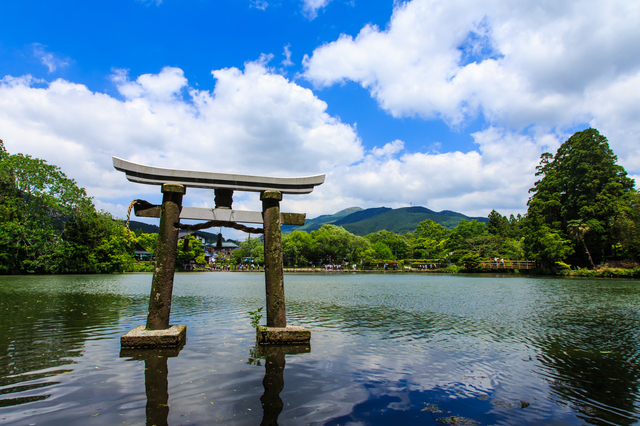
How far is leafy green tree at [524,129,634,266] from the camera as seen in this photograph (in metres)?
43.4

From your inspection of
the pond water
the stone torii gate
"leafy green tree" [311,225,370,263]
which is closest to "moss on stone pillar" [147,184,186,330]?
the stone torii gate

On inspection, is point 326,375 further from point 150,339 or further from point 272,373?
point 150,339

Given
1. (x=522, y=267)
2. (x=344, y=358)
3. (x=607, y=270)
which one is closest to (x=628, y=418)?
(x=344, y=358)

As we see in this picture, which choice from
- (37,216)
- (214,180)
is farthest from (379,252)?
(214,180)

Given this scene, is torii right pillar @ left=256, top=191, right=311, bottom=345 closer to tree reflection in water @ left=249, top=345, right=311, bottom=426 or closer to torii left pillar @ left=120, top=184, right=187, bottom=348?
tree reflection in water @ left=249, top=345, right=311, bottom=426

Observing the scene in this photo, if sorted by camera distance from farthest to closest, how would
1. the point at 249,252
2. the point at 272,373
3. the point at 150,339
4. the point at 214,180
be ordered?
the point at 249,252 → the point at 214,180 → the point at 150,339 → the point at 272,373

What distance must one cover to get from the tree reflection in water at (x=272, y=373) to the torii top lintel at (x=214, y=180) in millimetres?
3820

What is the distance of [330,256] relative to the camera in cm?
8906

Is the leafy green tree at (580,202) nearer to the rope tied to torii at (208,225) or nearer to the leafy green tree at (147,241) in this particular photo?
the rope tied to torii at (208,225)

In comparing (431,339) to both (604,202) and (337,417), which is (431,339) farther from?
(604,202)

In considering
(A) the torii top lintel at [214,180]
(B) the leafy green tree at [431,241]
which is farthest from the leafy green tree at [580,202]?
(A) the torii top lintel at [214,180]

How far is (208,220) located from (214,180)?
1.02 meters

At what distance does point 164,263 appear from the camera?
7.47m

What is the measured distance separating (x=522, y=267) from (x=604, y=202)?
18.2 m
